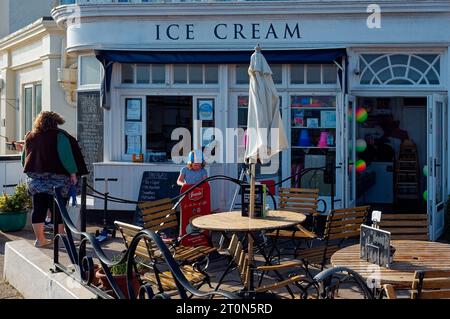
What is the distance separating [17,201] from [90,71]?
259 cm

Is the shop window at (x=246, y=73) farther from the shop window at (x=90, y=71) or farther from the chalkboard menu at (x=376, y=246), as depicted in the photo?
the chalkboard menu at (x=376, y=246)

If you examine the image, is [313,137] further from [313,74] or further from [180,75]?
[180,75]

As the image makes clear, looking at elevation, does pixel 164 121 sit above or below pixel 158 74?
below

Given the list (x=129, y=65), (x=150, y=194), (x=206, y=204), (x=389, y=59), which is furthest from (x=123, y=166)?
(x=389, y=59)

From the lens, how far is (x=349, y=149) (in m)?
11.1

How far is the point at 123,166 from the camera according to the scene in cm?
1128

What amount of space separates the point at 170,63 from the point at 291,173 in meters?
2.67

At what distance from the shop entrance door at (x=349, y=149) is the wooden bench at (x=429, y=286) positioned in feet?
21.2

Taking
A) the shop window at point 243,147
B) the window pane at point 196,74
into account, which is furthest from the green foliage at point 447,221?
the window pane at point 196,74

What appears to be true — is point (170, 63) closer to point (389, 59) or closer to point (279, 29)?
point (279, 29)

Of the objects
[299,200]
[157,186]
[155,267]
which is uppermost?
[157,186]

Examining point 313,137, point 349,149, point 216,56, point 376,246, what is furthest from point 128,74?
point 376,246

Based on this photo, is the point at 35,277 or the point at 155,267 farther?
the point at 35,277
